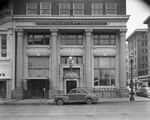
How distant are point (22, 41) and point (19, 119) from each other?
79.2 feet

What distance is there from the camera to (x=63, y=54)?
126ft

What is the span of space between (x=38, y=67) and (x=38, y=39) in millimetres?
4224

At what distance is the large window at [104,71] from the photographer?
38.1m

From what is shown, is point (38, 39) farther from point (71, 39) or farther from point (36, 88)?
point (36, 88)

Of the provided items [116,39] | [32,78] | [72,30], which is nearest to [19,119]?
[32,78]

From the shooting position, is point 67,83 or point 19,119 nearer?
point 19,119

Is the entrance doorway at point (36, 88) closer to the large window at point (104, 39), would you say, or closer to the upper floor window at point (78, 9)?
the large window at point (104, 39)

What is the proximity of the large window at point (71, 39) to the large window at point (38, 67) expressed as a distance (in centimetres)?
364

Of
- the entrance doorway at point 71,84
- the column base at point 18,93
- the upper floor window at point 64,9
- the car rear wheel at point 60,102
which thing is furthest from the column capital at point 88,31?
the car rear wheel at point 60,102

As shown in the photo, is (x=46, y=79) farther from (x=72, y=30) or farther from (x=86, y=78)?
(x=72, y=30)

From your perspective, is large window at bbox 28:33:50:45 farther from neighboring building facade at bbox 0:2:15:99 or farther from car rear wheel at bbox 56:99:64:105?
car rear wheel at bbox 56:99:64:105

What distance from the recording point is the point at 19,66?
36656 mm

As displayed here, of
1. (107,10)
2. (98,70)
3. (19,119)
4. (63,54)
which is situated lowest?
(19,119)

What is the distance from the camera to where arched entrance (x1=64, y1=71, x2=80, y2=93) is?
37844 millimetres
